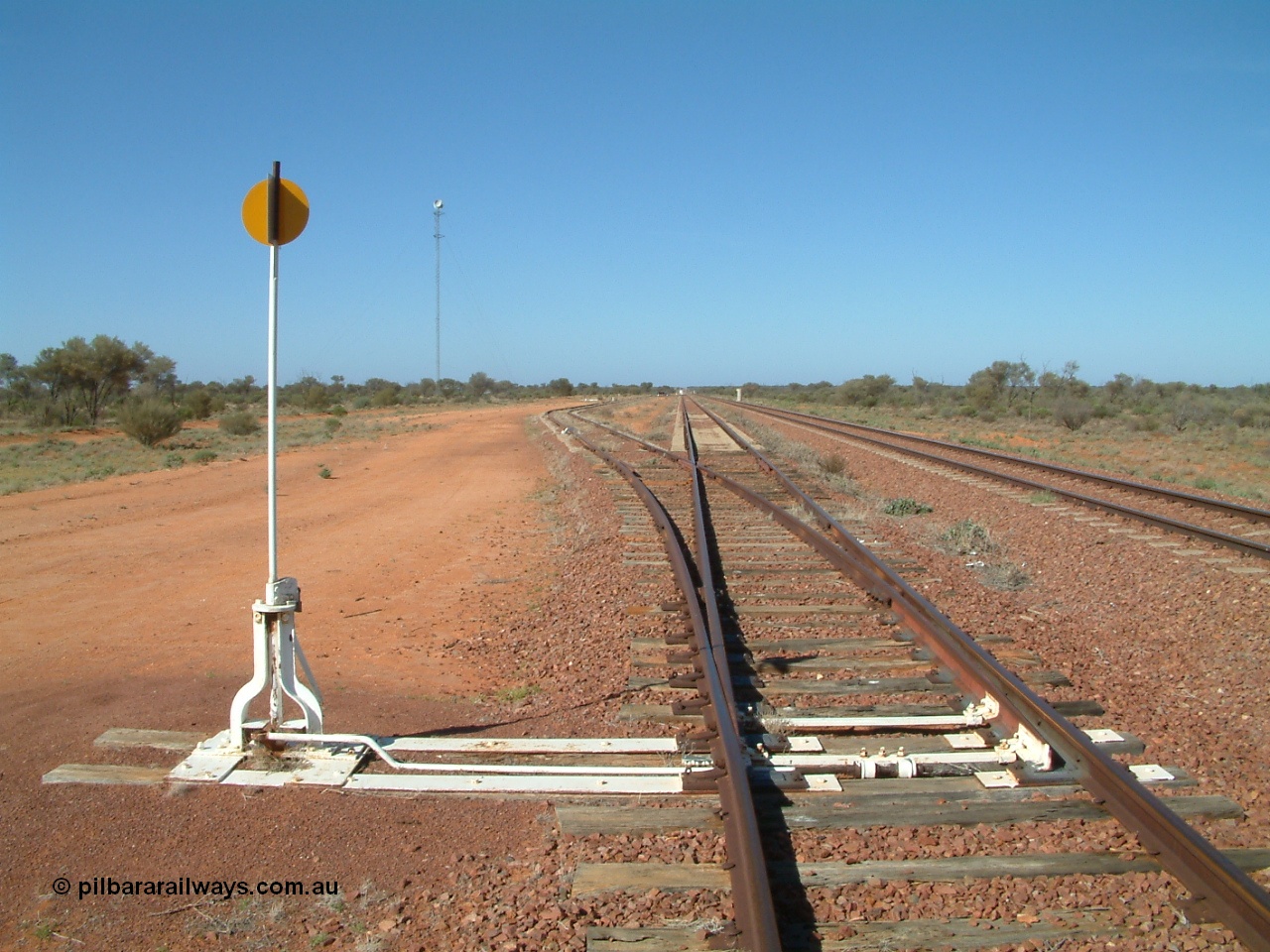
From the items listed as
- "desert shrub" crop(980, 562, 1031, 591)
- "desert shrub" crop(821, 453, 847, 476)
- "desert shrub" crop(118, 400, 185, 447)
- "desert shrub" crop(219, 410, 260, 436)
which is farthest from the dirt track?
"desert shrub" crop(219, 410, 260, 436)

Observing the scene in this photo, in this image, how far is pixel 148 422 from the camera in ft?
112

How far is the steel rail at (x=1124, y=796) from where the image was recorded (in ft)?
11.0

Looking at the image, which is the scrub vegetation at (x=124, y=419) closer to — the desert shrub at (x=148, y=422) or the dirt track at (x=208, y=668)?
the desert shrub at (x=148, y=422)

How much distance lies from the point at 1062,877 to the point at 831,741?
1519 mm

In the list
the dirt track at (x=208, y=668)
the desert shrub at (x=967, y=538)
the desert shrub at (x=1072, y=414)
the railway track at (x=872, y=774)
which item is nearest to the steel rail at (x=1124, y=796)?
the railway track at (x=872, y=774)

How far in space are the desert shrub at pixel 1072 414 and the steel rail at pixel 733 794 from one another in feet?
125

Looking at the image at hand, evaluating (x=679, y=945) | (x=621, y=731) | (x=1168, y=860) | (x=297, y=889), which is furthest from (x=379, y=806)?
(x=1168, y=860)

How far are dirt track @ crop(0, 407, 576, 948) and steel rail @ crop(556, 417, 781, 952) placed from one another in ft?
2.94

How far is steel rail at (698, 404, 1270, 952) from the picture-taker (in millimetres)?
3354

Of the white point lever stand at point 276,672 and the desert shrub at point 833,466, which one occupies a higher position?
the desert shrub at point 833,466

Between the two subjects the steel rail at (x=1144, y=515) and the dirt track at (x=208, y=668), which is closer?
the dirt track at (x=208, y=668)

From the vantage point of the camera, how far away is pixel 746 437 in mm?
28281

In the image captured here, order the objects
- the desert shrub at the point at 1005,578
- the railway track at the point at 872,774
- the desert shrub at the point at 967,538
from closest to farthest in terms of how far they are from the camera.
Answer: the railway track at the point at 872,774 → the desert shrub at the point at 1005,578 → the desert shrub at the point at 967,538

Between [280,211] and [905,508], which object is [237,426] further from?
[280,211]
